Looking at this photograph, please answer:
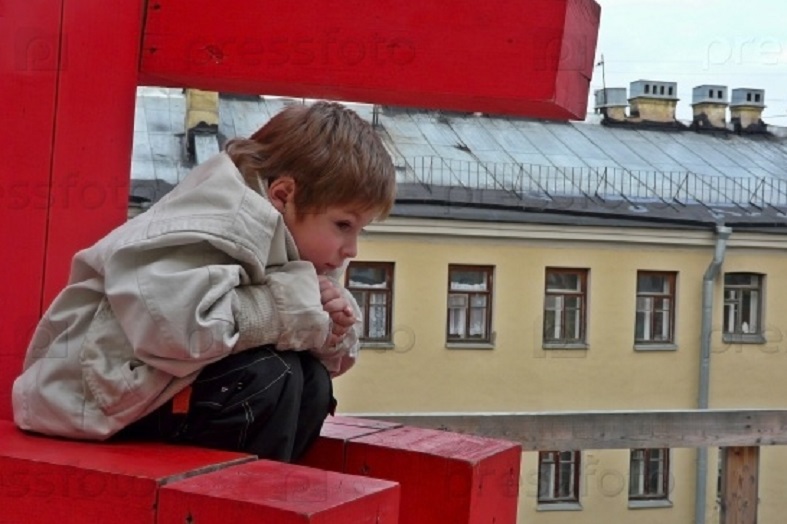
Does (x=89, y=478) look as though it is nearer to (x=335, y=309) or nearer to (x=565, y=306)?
(x=335, y=309)

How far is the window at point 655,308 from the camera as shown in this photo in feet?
61.2

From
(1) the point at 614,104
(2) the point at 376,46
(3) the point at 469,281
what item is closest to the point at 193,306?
(2) the point at 376,46

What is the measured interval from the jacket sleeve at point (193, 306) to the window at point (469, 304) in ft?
53.6

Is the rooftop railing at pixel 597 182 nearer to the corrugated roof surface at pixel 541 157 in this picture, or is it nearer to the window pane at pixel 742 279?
the corrugated roof surface at pixel 541 157

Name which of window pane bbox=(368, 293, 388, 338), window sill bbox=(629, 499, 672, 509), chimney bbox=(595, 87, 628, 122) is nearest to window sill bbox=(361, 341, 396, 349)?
window pane bbox=(368, 293, 388, 338)

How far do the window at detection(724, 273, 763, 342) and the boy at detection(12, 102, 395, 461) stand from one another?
18.2m

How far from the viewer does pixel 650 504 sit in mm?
18641

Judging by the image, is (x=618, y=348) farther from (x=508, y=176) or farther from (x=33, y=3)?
(x=33, y=3)

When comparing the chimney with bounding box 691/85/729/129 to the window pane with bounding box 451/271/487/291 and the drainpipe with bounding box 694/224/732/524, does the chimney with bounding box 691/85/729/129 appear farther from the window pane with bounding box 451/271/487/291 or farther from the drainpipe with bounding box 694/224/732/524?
the window pane with bounding box 451/271/487/291

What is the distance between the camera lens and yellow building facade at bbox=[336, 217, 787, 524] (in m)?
17.2

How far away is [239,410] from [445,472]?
0.88 ft

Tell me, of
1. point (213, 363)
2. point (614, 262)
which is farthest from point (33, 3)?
point (614, 262)

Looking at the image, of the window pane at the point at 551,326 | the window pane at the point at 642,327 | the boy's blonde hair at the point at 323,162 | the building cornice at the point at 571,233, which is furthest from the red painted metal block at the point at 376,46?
the window pane at the point at 642,327

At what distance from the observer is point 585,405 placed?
18516mm
